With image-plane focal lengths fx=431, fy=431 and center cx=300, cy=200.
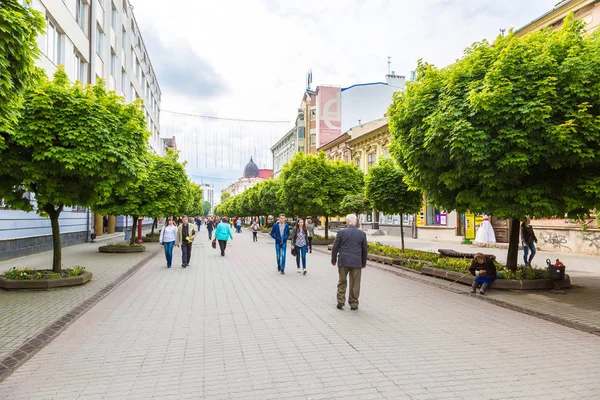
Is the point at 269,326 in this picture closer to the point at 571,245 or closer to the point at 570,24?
the point at 570,24

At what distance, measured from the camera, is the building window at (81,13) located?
924 inches

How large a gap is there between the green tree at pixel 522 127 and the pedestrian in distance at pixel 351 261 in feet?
9.35

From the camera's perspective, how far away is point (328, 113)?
64.5 meters

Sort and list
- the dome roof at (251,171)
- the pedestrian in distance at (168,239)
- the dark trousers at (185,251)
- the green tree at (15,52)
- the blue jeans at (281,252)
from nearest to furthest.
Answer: the green tree at (15,52)
the blue jeans at (281,252)
the pedestrian in distance at (168,239)
the dark trousers at (185,251)
the dome roof at (251,171)

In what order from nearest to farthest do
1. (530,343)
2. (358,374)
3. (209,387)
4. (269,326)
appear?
(209,387)
(358,374)
(530,343)
(269,326)

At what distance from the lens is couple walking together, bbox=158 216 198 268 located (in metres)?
15.0

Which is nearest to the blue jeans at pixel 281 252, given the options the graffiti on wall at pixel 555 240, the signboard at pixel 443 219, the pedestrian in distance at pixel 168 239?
the pedestrian in distance at pixel 168 239

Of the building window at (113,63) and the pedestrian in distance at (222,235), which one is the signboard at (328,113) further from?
the pedestrian in distance at (222,235)

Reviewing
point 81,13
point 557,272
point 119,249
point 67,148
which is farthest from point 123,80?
point 557,272

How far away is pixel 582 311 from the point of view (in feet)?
25.0

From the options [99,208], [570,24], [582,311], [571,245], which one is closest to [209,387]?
[582,311]

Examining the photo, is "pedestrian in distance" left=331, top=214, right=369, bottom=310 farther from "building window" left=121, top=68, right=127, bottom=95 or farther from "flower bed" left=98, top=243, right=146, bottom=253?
"building window" left=121, top=68, right=127, bottom=95

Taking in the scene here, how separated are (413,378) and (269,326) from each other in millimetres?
2679

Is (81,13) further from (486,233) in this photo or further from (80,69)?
(486,233)
